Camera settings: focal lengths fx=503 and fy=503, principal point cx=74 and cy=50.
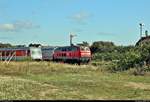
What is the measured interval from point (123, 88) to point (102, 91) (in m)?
1.70

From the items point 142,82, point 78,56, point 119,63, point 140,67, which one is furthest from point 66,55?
point 142,82

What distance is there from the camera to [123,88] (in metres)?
22.8

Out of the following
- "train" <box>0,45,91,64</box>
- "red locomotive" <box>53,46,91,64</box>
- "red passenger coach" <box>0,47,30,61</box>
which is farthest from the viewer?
"red passenger coach" <box>0,47,30,61</box>

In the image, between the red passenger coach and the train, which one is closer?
the train

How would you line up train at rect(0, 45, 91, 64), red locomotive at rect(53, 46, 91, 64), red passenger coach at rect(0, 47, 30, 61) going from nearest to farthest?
1. red locomotive at rect(53, 46, 91, 64)
2. train at rect(0, 45, 91, 64)
3. red passenger coach at rect(0, 47, 30, 61)

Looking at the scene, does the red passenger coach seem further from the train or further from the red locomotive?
the red locomotive

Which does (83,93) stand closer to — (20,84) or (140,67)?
(20,84)

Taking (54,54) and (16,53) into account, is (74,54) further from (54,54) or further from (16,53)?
(16,53)

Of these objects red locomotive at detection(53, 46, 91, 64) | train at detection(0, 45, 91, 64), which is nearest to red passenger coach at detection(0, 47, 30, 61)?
train at detection(0, 45, 91, 64)

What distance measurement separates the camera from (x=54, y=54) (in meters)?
64.6

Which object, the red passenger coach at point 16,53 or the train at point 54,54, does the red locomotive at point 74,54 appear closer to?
the train at point 54,54

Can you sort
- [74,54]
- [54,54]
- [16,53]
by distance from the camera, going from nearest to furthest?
[74,54] → [54,54] → [16,53]

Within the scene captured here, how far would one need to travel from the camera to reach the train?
6025 centimetres

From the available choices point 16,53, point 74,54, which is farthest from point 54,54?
point 16,53
